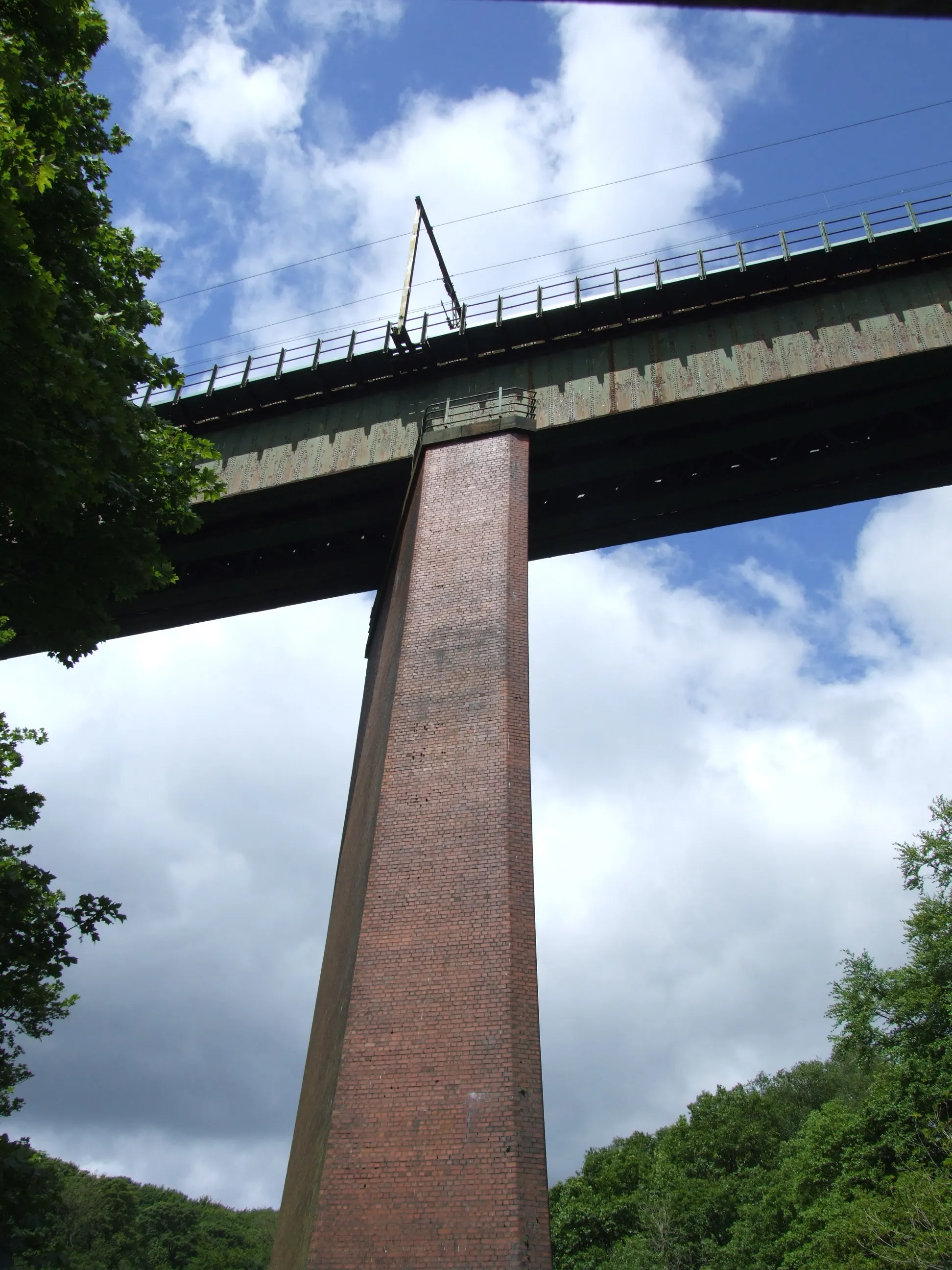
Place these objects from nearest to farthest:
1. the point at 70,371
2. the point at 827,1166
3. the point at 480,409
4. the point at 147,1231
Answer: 1. the point at 70,371
2. the point at 480,409
3. the point at 827,1166
4. the point at 147,1231

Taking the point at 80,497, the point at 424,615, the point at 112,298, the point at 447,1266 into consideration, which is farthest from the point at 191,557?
the point at 447,1266

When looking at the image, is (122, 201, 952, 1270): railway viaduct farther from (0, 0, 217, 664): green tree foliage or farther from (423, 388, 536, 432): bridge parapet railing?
(0, 0, 217, 664): green tree foliage

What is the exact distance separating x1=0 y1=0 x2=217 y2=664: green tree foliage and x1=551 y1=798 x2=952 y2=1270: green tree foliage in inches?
738

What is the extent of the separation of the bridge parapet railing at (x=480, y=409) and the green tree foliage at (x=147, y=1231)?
5863cm

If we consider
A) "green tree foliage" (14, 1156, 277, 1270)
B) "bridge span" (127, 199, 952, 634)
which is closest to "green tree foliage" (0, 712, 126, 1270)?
"bridge span" (127, 199, 952, 634)

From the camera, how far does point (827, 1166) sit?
94.1 ft

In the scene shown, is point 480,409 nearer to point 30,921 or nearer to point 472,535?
point 472,535

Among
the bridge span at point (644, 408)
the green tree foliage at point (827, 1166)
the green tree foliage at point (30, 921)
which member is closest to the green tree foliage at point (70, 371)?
the green tree foliage at point (30, 921)

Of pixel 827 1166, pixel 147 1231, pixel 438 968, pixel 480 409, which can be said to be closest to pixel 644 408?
pixel 480 409

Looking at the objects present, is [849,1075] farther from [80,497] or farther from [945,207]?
[80,497]

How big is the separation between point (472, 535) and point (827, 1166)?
976 inches

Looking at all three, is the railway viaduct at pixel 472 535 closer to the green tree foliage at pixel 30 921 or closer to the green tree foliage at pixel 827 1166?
the green tree foliage at pixel 30 921

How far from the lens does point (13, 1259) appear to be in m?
6.05

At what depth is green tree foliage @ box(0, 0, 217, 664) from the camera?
754cm
